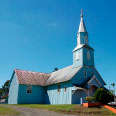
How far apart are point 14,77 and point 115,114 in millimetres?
23160

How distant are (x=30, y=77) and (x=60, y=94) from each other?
8638 millimetres

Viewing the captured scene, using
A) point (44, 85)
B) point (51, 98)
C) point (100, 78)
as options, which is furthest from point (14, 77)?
point (100, 78)

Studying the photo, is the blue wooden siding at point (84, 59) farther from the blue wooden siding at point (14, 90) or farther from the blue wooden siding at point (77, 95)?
the blue wooden siding at point (14, 90)

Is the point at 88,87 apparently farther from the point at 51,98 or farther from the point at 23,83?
the point at 23,83

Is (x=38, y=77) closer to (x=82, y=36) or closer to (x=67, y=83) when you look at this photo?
(x=67, y=83)

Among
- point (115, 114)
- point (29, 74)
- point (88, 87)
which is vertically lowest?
point (115, 114)

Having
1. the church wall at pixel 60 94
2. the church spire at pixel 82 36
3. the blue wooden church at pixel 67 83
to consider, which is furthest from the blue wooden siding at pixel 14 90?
the church spire at pixel 82 36

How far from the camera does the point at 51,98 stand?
29953 millimetres

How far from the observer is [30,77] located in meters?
33.0

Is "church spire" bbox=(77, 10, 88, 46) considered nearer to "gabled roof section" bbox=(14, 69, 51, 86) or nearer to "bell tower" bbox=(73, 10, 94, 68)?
"bell tower" bbox=(73, 10, 94, 68)

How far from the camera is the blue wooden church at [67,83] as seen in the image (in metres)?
25.5

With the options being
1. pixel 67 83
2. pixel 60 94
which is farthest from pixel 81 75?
pixel 60 94

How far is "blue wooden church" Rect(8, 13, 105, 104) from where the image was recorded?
25469mm

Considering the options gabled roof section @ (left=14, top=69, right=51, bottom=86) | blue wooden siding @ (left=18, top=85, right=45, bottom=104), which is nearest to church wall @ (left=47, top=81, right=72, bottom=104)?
blue wooden siding @ (left=18, top=85, right=45, bottom=104)
